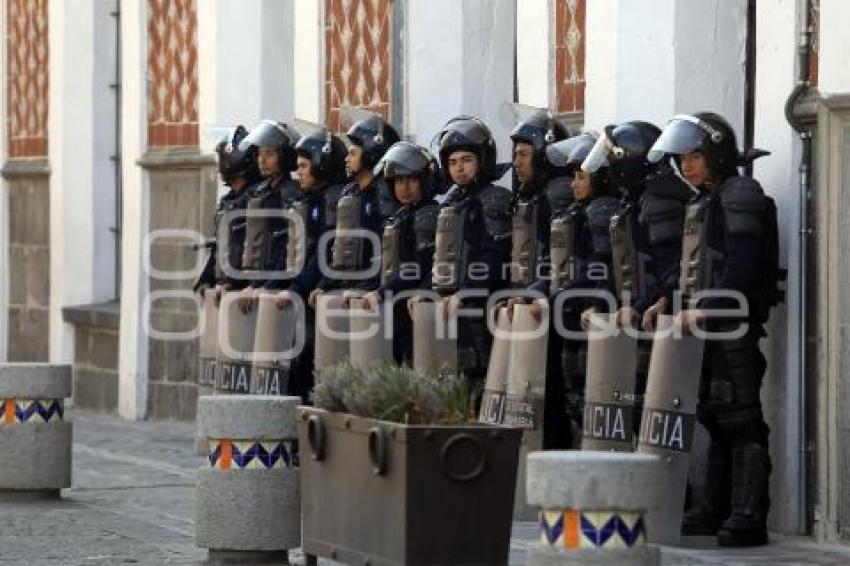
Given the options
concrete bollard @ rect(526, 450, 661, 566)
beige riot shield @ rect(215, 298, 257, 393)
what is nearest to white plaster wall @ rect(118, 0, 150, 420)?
beige riot shield @ rect(215, 298, 257, 393)

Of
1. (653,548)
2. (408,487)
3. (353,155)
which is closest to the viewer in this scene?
(653,548)

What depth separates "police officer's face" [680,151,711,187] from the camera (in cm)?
1392

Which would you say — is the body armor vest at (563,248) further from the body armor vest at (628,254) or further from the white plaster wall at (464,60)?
the white plaster wall at (464,60)

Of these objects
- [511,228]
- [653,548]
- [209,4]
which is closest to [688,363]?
[511,228]

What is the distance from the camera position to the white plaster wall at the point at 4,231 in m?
27.4

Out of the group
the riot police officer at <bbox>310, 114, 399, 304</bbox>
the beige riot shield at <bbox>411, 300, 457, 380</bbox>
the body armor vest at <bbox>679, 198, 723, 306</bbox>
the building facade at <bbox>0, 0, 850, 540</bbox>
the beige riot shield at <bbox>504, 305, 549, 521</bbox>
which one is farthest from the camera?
the riot police officer at <bbox>310, 114, 399, 304</bbox>

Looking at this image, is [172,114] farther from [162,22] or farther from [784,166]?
[784,166]

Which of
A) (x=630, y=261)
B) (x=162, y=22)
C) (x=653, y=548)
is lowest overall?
(x=653, y=548)

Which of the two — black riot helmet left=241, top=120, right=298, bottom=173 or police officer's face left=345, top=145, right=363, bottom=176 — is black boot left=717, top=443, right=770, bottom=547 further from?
black riot helmet left=241, top=120, right=298, bottom=173

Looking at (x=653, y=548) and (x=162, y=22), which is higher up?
(x=162, y=22)

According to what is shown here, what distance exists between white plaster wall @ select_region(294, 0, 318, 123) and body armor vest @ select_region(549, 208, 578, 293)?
5.97 metres

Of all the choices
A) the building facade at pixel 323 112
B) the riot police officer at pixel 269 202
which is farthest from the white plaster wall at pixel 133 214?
the riot police officer at pixel 269 202

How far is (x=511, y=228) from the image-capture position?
15.9 meters

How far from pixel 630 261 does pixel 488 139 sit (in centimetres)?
204
